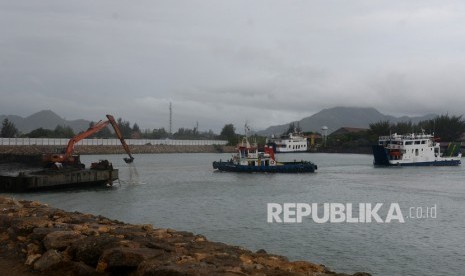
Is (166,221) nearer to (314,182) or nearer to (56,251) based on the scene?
(56,251)

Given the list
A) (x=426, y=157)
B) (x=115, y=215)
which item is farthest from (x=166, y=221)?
(x=426, y=157)

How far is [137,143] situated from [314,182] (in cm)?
10874

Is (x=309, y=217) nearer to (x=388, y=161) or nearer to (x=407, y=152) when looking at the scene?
(x=388, y=161)

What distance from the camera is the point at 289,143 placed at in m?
160

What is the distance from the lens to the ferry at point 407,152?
82500mm

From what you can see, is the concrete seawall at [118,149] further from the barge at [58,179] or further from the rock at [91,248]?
the rock at [91,248]

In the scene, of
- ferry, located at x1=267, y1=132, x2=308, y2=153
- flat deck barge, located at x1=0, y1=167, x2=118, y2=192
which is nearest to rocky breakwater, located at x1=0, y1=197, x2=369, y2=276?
flat deck barge, located at x1=0, y1=167, x2=118, y2=192

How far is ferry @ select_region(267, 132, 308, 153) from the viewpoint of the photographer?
16025 centimetres

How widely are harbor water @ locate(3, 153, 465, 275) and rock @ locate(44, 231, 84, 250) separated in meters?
9.57

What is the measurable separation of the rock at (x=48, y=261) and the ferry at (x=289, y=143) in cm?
14828

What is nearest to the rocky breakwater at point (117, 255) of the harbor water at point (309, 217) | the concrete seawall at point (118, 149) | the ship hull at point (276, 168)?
the harbor water at point (309, 217)

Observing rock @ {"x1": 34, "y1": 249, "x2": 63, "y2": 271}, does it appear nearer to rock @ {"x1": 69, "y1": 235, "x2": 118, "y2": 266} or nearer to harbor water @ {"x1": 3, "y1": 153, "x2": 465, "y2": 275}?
rock @ {"x1": 69, "y1": 235, "x2": 118, "y2": 266}

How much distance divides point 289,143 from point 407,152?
7820 cm

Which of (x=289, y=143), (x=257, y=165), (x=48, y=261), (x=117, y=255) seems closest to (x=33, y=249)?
(x=48, y=261)
